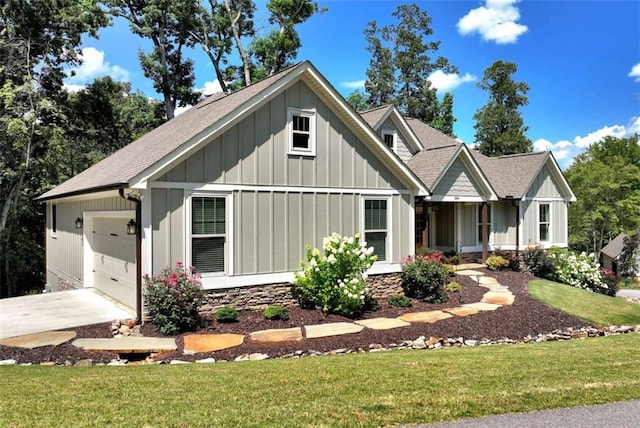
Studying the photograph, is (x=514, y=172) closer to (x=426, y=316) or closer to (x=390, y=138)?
(x=390, y=138)

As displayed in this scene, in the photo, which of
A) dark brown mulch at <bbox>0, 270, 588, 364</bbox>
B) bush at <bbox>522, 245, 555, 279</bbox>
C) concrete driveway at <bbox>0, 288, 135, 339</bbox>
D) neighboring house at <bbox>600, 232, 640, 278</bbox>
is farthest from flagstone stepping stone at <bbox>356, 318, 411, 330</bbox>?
neighboring house at <bbox>600, 232, 640, 278</bbox>

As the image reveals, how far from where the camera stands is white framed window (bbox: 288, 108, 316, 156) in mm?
10508

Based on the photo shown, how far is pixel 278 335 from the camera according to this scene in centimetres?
831

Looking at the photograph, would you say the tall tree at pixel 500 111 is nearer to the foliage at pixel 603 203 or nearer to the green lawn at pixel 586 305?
the foliage at pixel 603 203

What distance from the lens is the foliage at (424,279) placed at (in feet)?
38.7

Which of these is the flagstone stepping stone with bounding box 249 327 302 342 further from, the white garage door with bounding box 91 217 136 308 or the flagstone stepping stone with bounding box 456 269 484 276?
the flagstone stepping stone with bounding box 456 269 484 276

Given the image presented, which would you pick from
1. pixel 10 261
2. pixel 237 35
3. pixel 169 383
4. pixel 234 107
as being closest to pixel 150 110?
pixel 237 35

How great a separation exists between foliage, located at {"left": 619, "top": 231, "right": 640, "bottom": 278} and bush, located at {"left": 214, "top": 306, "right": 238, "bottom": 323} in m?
35.6

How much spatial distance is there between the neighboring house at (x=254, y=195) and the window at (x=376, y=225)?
27 millimetres

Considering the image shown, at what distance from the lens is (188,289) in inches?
331

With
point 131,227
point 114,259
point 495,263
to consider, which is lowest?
point 495,263

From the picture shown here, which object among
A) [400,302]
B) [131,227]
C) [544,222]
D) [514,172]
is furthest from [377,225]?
[544,222]

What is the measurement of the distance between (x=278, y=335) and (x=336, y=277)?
2171mm

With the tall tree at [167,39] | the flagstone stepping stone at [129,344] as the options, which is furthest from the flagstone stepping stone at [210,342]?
the tall tree at [167,39]
